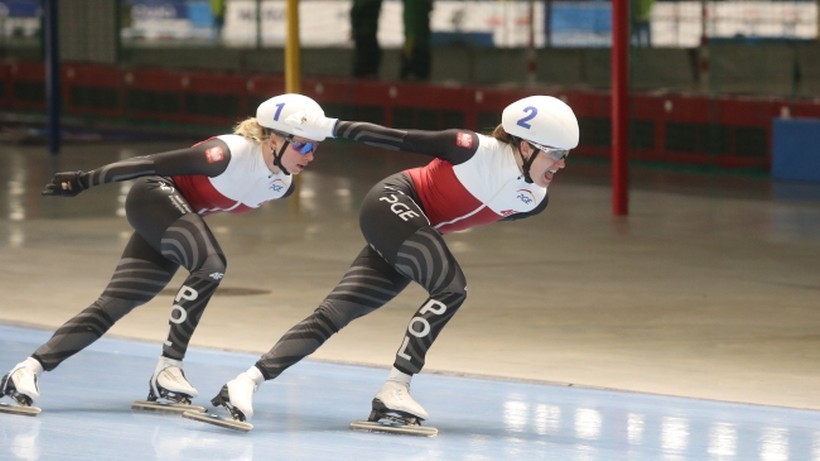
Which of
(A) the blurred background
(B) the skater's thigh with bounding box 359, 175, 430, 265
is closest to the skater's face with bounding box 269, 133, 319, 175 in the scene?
(B) the skater's thigh with bounding box 359, 175, 430, 265

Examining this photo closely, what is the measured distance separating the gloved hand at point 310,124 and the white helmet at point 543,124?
76cm

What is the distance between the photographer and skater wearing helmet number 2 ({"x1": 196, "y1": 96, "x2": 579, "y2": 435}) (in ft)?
24.3

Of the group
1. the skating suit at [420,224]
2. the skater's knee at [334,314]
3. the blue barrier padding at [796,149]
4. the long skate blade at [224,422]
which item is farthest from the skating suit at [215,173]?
the blue barrier padding at [796,149]

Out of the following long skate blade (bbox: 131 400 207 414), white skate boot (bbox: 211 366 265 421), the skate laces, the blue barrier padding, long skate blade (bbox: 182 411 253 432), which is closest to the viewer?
white skate boot (bbox: 211 366 265 421)

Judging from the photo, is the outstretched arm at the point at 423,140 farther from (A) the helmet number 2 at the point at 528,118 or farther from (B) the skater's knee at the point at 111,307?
(B) the skater's knee at the point at 111,307

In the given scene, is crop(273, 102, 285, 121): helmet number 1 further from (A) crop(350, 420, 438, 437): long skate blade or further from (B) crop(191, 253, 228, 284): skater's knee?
(A) crop(350, 420, 438, 437): long skate blade

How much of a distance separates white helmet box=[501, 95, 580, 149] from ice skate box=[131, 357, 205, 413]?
1.91 m

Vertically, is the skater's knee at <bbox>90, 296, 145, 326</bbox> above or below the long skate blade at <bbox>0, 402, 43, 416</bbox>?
above

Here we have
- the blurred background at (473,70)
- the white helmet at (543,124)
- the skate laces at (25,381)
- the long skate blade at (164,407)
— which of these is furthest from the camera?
the blurred background at (473,70)

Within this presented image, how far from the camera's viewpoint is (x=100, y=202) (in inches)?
731

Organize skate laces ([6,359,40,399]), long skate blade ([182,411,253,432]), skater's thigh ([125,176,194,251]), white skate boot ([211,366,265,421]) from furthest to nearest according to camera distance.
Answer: skate laces ([6,359,40,399]), skater's thigh ([125,176,194,251]), long skate blade ([182,411,253,432]), white skate boot ([211,366,265,421])

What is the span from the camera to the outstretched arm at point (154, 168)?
7516mm

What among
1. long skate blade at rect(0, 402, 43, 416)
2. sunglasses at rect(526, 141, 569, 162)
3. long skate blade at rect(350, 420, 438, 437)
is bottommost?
long skate blade at rect(350, 420, 438, 437)

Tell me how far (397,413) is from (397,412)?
0.07ft
